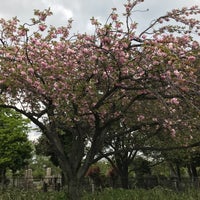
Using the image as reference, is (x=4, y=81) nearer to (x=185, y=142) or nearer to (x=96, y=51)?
(x=96, y=51)

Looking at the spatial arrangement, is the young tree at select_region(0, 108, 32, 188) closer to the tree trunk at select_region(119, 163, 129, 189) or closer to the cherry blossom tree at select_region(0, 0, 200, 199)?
the tree trunk at select_region(119, 163, 129, 189)

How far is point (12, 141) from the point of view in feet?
89.4

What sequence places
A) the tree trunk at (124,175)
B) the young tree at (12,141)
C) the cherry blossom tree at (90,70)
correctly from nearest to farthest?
the cherry blossom tree at (90,70) → the tree trunk at (124,175) → the young tree at (12,141)

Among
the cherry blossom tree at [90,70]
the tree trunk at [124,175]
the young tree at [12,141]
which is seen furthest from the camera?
the young tree at [12,141]

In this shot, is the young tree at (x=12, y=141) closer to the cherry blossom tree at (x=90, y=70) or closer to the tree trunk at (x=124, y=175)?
the tree trunk at (x=124, y=175)

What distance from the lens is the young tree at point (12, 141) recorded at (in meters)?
26.7

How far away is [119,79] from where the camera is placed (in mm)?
9633

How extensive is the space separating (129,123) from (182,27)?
15.1ft

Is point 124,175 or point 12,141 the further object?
point 12,141

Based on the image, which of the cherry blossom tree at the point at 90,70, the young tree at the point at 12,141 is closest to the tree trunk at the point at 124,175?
the young tree at the point at 12,141

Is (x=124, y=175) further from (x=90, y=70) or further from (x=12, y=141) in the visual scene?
(x=90, y=70)

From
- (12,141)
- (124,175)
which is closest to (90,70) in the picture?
(124,175)

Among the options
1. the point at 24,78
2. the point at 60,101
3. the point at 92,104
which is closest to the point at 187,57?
the point at 92,104

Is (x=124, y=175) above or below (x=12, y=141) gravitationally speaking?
below
